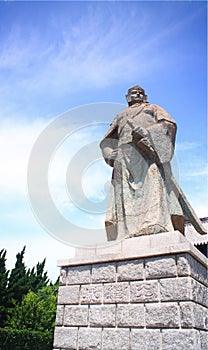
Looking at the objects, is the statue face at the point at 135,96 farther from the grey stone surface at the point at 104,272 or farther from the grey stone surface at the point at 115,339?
the grey stone surface at the point at 115,339

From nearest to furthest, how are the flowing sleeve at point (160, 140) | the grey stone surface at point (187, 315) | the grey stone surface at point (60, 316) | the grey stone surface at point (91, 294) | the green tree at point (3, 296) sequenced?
the grey stone surface at point (187, 315) → the grey stone surface at point (91, 294) → the grey stone surface at point (60, 316) → the flowing sleeve at point (160, 140) → the green tree at point (3, 296)

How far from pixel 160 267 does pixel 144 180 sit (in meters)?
1.84

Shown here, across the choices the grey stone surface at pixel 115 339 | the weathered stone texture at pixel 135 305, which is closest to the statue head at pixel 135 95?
the weathered stone texture at pixel 135 305

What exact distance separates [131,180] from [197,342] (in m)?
3.10

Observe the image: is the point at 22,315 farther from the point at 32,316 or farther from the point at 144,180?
the point at 144,180

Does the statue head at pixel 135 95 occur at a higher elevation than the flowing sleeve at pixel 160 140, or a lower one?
higher

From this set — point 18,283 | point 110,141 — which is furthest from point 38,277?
point 110,141


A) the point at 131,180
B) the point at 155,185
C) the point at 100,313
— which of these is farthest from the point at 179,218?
the point at 100,313

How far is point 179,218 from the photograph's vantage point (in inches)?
232

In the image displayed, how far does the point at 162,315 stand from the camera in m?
4.42

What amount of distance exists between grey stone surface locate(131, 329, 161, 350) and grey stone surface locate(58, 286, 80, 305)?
123 centimetres

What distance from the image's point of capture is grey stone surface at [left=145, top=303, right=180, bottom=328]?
430 centimetres

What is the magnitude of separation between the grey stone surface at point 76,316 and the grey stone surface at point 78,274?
42cm

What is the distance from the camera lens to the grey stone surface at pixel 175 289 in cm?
438
